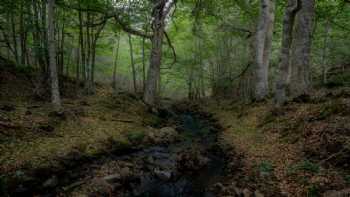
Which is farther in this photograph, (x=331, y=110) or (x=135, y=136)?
(x=135, y=136)

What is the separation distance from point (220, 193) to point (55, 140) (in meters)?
5.63

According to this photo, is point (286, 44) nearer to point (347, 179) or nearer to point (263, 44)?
point (263, 44)

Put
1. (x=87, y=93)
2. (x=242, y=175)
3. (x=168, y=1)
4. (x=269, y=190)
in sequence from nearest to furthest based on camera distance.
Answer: (x=269, y=190), (x=242, y=175), (x=168, y=1), (x=87, y=93)

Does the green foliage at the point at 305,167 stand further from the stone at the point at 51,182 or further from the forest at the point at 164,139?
the stone at the point at 51,182

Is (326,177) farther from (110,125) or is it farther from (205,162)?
(110,125)

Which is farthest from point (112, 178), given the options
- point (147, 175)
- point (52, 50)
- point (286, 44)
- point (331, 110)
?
point (286, 44)

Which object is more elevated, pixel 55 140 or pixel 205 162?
pixel 55 140

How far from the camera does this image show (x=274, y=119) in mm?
11156

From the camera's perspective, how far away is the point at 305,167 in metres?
6.30

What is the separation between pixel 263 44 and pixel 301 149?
9752 millimetres

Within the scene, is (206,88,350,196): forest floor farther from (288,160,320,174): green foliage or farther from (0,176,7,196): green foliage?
(0,176,7,196): green foliage

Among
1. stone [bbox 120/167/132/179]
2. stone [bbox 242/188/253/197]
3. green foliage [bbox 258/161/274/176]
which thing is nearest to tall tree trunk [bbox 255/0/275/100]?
green foliage [bbox 258/161/274/176]

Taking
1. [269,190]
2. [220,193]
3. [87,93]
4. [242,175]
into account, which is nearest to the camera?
[269,190]

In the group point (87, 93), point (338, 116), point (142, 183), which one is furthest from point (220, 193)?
point (87, 93)
